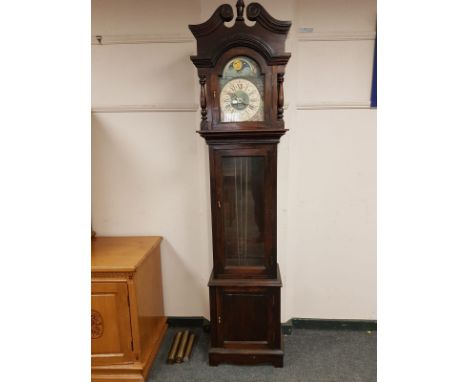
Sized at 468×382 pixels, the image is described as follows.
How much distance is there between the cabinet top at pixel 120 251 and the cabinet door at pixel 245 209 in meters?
0.47

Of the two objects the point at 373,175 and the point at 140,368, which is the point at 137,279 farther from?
the point at 373,175

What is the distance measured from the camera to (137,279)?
1.70 metres

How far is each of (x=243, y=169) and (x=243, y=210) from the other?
0.78 feet

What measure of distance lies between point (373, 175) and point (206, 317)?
1.53m

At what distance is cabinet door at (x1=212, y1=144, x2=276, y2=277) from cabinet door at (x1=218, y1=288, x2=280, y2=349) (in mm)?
130

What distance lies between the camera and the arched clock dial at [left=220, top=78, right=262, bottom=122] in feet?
5.22

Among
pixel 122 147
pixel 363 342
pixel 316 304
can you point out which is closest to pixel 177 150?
pixel 122 147

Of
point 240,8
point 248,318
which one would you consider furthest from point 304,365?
point 240,8

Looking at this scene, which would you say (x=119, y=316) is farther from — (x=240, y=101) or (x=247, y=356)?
(x=240, y=101)

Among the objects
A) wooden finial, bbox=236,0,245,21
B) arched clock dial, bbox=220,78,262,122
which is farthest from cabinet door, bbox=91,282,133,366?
wooden finial, bbox=236,0,245,21

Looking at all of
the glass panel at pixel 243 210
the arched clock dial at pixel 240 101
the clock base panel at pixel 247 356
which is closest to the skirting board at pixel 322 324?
the clock base panel at pixel 247 356

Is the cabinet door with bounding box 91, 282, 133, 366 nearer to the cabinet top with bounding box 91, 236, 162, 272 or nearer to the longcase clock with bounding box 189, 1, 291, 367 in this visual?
the cabinet top with bounding box 91, 236, 162, 272

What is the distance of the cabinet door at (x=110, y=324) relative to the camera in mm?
1639

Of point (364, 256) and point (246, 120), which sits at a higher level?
point (246, 120)
